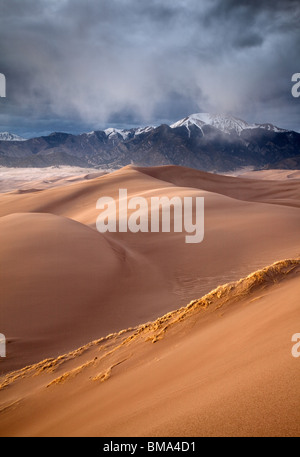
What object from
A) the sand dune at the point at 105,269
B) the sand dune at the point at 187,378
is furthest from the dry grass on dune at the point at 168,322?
the sand dune at the point at 105,269

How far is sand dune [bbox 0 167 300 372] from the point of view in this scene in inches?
272

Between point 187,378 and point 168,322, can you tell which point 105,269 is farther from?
point 187,378

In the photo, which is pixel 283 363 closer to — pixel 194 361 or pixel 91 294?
pixel 194 361

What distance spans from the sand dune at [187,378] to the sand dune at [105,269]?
143 cm

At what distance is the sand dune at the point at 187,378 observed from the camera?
209 centimetres

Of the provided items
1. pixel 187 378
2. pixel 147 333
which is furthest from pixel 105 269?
pixel 187 378

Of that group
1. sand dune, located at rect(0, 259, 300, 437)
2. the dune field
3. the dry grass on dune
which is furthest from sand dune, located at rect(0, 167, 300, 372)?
sand dune, located at rect(0, 259, 300, 437)

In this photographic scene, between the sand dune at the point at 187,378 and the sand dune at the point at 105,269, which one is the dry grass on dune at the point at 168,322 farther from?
the sand dune at the point at 105,269

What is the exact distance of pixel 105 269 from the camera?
10109mm

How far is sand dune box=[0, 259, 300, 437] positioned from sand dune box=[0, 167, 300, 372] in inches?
56.2

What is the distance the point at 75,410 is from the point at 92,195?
3395 centimetres

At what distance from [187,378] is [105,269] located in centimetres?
738

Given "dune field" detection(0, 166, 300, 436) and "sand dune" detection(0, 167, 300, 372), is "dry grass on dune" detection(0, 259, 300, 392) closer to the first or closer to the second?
"dune field" detection(0, 166, 300, 436)
